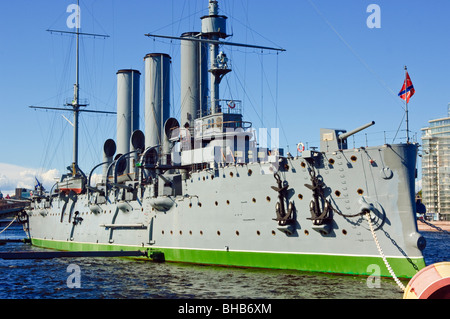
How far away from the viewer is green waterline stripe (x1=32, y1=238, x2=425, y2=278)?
19.4 meters

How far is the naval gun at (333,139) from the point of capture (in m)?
21.5

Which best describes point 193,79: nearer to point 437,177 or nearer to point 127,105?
point 127,105

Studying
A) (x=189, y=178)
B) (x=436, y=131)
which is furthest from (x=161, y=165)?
(x=436, y=131)

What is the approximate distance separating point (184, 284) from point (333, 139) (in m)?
8.99

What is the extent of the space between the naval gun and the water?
553cm

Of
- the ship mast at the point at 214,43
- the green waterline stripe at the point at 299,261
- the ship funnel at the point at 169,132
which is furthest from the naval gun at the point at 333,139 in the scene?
the ship funnel at the point at 169,132

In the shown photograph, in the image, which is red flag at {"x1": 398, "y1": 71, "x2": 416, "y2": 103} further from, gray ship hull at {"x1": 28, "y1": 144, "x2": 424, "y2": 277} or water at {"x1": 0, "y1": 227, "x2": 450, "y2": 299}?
water at {"x1": 0, "y1": 227, "x2": 450, "y2": 299}

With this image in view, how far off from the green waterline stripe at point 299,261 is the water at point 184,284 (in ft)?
1.12

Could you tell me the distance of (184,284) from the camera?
2039 cm

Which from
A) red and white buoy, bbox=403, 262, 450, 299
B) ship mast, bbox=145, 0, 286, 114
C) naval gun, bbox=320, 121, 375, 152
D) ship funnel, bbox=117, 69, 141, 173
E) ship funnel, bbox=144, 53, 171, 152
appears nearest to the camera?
red and white buoy, bbox=403, 262, 450, 299

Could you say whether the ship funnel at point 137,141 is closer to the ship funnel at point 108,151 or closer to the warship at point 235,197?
the warship at point 235,197

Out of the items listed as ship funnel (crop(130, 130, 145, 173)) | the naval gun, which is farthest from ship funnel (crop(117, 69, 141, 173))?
the naval gun

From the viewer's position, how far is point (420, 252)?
19.1 m
